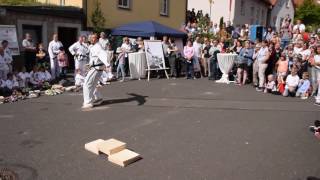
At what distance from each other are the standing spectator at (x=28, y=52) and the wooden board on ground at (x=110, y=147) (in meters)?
9.70

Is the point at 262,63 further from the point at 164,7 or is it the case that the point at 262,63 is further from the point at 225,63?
the point at 164,7

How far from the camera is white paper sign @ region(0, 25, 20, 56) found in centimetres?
1467

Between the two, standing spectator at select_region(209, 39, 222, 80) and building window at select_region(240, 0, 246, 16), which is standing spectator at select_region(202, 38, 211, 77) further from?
building window at select_region(240, 0, 246, 16)

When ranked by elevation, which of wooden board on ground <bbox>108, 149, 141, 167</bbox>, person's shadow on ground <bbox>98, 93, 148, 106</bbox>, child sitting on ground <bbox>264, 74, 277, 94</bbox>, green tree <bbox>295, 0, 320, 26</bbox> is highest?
green tree <bbox>295, 0, 320, 26</bbox>

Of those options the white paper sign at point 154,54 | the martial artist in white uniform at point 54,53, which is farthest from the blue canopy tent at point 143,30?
the martial artist in white uniform at point 54,53

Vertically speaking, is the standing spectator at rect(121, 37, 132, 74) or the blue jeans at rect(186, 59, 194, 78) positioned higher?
the standing spectator at rect(121, 37, 132, 74)

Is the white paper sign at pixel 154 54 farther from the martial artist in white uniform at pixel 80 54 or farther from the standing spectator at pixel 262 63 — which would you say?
the standing spectator at pixel 262 63

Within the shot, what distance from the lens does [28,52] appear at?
1552cm

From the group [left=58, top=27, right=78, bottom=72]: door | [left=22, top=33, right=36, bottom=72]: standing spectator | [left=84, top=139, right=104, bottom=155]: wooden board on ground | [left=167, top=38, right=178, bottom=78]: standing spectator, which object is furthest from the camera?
[left=58, top=27, right=78, bottom=72]: door

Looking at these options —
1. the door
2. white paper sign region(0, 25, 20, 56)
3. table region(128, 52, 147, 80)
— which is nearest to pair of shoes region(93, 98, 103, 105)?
table region(128, 52, 147, 80)

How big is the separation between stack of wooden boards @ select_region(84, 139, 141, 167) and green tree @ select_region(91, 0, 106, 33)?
44.5 ft

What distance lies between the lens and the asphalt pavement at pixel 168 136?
20.3 ft

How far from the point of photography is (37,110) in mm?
10336

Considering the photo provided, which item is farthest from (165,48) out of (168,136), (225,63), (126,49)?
(168,136)
